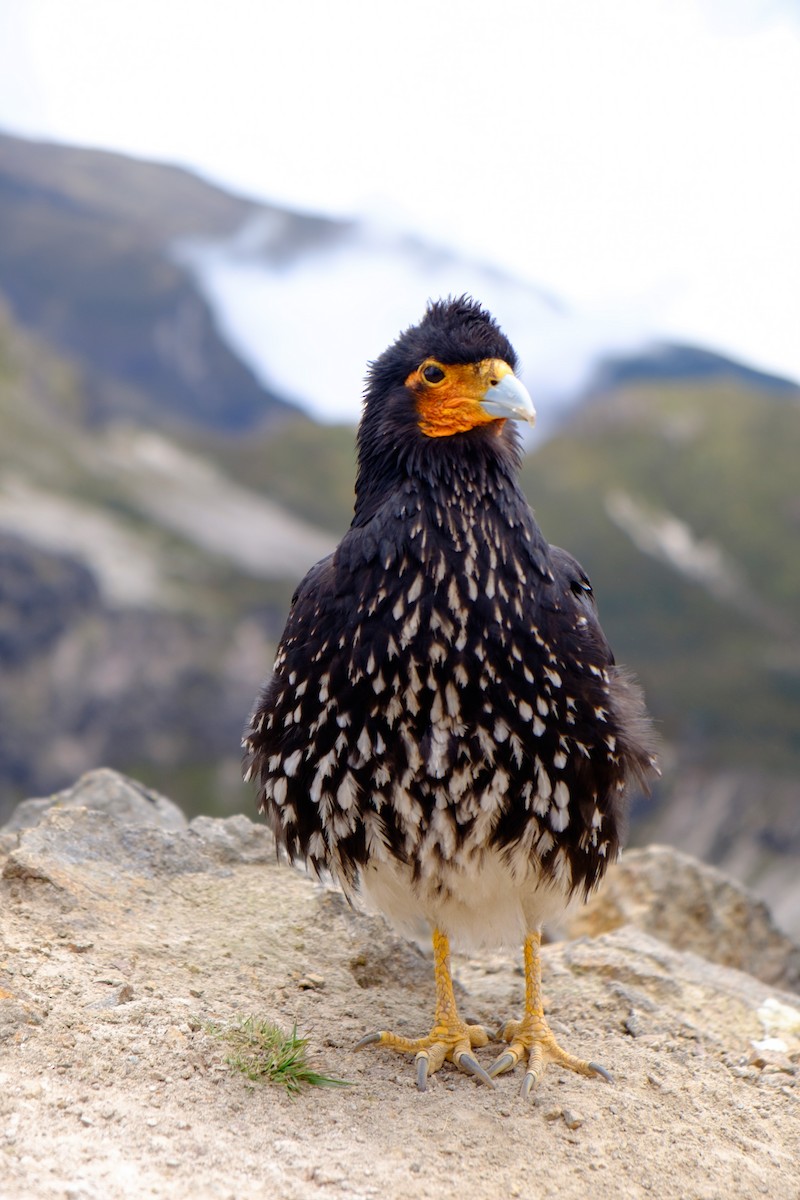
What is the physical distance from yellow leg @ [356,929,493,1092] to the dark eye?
313cm

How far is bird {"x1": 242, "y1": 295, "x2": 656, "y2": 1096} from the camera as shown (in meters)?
5.82

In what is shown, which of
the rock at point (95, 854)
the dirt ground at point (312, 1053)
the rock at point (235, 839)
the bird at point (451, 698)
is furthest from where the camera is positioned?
the rock at point (235, 839)

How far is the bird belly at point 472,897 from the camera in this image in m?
6.08

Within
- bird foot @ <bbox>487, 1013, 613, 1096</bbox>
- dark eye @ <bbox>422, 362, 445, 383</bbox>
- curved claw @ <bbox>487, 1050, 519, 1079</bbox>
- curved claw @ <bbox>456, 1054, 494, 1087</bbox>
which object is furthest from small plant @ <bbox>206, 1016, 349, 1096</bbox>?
dark eye @ <bbox>422, 362, 445, 383</bbox>

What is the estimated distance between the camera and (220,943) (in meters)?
7.09

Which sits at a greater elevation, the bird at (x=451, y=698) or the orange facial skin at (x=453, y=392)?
the orange facial skin at (x=453, y=392)

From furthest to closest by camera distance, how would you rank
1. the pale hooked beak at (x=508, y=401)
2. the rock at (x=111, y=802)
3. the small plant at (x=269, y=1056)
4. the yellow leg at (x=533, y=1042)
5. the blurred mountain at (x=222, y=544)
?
1. the blurred mountain at (x=222, y=544)
2. the rock at (x=111, y=802)
3. the yellow leg at (x=533, y=1042)
4. the pale hooked beak at (x=508, y=401)
5. the small plant at (x=269, y=1056)

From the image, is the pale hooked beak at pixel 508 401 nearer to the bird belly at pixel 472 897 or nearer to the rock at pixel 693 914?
the bird belly at pixel 472 897

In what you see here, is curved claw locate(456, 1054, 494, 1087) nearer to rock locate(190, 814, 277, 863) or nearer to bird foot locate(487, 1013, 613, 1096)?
bird foot locate(487, 1013, 613, 1096)

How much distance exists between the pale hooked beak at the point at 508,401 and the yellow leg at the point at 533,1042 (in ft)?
9.70

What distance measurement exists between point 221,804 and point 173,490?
51514mm

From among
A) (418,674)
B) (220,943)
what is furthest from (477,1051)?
(418,674)

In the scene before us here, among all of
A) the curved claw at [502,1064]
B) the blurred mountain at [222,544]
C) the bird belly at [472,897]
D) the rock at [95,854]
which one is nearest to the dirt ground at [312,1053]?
the rock at [95,854]

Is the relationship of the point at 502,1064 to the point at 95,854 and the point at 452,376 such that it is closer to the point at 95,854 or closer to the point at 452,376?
the point at 95,854
